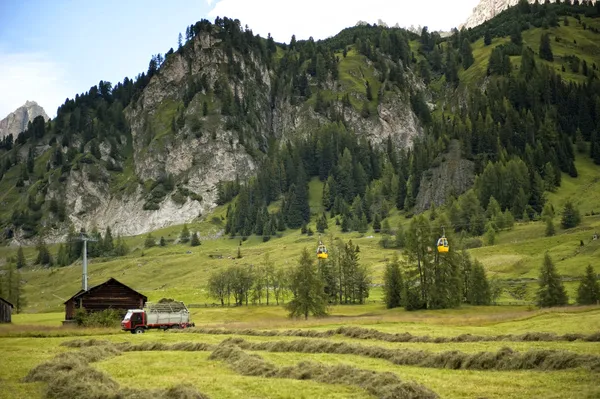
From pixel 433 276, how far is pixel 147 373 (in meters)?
63.4

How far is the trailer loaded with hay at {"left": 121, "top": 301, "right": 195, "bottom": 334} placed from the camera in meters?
59.6

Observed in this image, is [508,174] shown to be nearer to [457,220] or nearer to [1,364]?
[457,220]

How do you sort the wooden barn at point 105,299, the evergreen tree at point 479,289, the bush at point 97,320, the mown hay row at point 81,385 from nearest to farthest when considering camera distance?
1. the mown hay row at point 81,385
2. the bush at point 97,320
3. the wooden barn at point 105,299
4. the evergreen tree at point 479,289

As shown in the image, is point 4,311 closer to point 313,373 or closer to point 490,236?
point 313,373

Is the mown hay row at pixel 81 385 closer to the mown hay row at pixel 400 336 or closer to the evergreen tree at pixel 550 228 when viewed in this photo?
the mown hay row at pixel 400 336

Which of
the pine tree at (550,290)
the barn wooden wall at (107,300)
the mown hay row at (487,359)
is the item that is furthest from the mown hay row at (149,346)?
the pine tree at (550,290)

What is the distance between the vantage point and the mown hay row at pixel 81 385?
2117 cm

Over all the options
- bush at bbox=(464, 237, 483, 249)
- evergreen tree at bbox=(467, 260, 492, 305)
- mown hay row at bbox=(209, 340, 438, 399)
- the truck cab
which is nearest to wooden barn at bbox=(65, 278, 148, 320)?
the truck cab

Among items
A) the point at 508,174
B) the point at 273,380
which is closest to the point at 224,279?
the point at 273,380

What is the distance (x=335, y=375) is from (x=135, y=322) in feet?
133

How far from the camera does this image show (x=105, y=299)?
7662 cm

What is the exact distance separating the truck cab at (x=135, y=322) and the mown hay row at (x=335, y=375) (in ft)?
93.3

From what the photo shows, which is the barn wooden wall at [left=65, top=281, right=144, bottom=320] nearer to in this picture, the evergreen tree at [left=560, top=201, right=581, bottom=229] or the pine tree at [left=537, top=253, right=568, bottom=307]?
the pine tree at [left=537, top=253, right=568, bottom=307]

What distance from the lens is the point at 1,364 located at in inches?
1261
